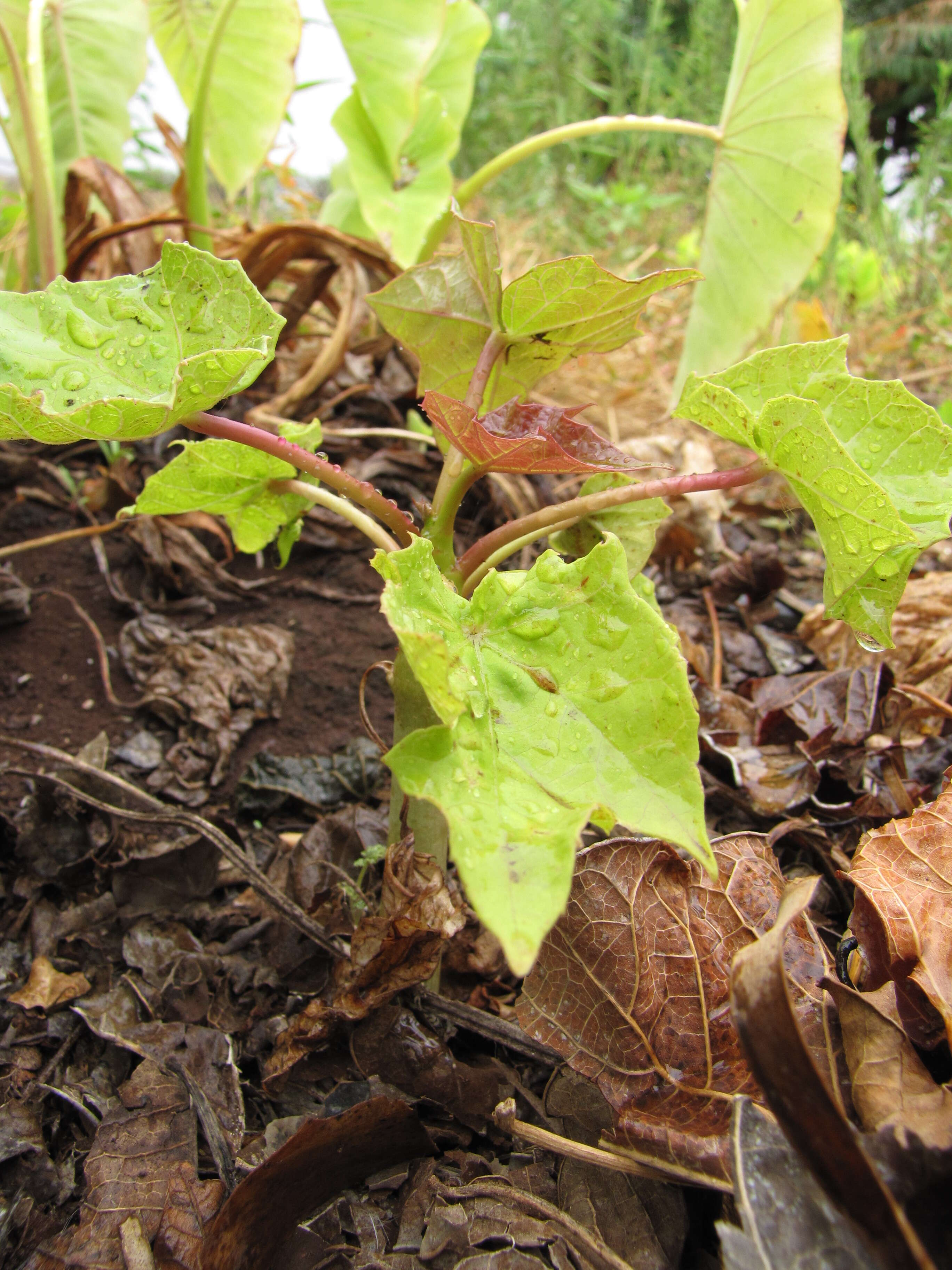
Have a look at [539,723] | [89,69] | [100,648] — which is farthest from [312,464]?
[89,69]

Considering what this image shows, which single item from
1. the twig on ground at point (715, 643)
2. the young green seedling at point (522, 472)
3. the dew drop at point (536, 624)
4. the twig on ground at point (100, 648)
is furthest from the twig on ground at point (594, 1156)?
the twig on ground at point (100, 648)

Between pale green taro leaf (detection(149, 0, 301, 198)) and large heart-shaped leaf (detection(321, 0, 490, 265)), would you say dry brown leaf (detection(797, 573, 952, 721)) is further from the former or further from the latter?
pale green taro leaf (detection(149, 0, 301, 198))

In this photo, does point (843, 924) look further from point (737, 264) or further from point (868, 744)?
point (737, 264)

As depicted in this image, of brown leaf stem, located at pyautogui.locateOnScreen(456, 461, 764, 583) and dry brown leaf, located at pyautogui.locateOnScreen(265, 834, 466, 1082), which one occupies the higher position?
brown leaf stem, located at pyautogui.locateOnScreen(456, 461, 764, 583)

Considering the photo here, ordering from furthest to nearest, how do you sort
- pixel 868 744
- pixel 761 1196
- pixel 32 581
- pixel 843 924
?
1. pixel 32 581
2. pixel 868 744
3. pixel 843 924
4. pixel 761 1196

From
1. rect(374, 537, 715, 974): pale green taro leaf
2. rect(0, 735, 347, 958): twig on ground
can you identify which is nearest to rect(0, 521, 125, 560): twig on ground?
rect(0, 735, 347, 958): twig on ground

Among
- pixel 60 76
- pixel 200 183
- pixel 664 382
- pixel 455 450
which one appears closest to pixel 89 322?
pixel 455 450
